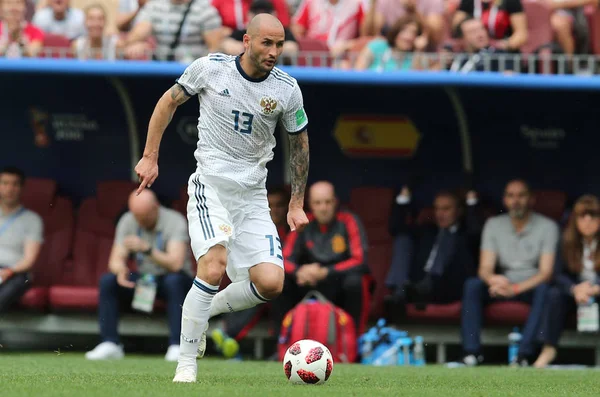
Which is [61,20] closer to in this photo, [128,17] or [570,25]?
[128,17]

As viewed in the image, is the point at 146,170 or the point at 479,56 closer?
the point at 146,170

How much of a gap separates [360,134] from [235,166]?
501 cm

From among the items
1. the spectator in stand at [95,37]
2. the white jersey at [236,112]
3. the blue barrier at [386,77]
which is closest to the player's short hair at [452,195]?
the blue barrier at [386,77]

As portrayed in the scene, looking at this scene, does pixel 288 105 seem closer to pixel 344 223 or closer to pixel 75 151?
pixel 344 223

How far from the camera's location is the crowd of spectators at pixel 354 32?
36.0ft

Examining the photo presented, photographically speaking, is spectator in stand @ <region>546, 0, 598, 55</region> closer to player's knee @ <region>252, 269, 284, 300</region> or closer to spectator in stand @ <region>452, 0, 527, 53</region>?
spectator in stand @ <region>452, 0, 527, 53</region>

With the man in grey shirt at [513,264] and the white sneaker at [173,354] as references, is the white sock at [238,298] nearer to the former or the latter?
the white sneaker at [173,354]

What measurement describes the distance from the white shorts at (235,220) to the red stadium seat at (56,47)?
433 centimetres

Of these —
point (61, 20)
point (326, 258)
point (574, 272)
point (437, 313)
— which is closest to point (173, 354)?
point (326, 258)

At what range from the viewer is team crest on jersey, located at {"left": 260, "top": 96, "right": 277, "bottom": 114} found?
721 centimetres

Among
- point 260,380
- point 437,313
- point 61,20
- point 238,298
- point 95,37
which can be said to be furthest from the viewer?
point 61,20

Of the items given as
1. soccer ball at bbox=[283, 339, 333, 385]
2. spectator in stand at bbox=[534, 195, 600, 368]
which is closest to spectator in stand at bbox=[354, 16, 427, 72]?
spectator in stand at bbox=[534, 195, 600, 368]

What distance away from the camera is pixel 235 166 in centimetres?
735

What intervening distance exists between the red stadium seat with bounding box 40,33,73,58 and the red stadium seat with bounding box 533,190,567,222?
14.8ft
